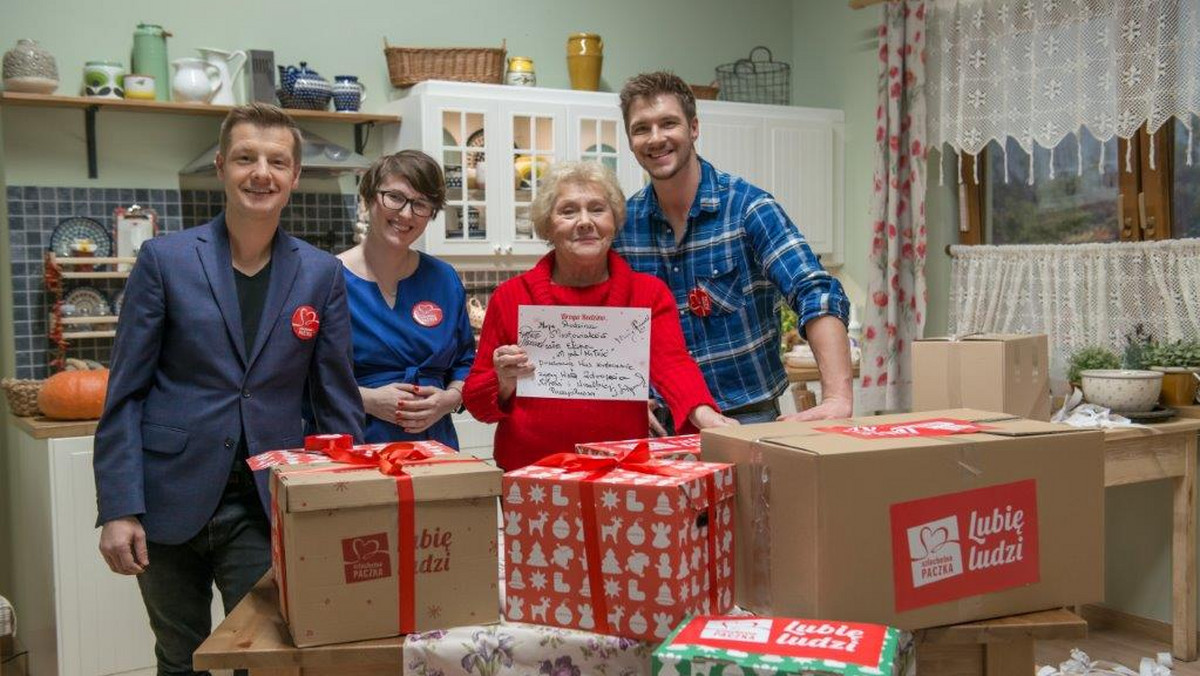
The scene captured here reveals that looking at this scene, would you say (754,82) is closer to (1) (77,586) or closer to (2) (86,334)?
(2) (86,334)

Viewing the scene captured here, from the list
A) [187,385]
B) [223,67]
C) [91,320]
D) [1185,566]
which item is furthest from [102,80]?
[1185,566]

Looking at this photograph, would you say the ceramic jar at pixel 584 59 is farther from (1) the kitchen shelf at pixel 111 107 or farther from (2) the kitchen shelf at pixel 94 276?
(2) the kitchen shelf at pixel 94 276

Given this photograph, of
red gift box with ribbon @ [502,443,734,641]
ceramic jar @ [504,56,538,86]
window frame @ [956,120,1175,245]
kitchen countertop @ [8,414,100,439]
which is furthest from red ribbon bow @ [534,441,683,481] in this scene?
ceramic jar @ [504,56,538,86]

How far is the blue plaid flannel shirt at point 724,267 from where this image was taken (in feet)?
6.93

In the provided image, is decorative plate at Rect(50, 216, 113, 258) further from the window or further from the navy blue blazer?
the window

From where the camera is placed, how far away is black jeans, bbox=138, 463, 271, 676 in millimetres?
1872

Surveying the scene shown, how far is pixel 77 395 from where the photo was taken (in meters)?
3.24

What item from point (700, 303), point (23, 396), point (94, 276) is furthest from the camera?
point (94, 276)

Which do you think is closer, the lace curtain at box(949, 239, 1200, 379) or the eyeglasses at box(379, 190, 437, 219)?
the eyeglasses at box(379, 190, 437, 219)

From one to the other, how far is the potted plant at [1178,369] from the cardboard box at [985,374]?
72 cm

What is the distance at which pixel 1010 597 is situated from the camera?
1.47m

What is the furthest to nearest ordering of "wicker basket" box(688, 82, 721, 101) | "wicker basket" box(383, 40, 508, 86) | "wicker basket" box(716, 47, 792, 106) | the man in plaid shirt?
"wicker basket" box(716, 47, 792, 106) < "wicker basket" box(688, 82, 721, 101) < "wicker basket" box(383, 40, 508, 86) < the man in plaid shirt

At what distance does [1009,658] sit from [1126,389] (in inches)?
91.5

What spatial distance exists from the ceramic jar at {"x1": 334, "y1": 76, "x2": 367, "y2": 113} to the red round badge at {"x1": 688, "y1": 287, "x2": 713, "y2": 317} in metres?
2.44
